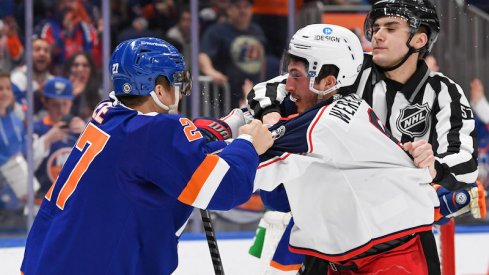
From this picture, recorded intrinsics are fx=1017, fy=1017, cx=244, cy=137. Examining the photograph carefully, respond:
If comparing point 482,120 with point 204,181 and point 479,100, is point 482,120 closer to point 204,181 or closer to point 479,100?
point 479,100

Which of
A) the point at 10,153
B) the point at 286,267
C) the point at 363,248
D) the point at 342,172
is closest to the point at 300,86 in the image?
the point at 342,172

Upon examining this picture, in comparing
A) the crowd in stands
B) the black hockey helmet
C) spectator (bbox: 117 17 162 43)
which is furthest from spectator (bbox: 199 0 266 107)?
the black hockey helmet

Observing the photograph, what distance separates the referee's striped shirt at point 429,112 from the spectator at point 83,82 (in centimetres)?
238

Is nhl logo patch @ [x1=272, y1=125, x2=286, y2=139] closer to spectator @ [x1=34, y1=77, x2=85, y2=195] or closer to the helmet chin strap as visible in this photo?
the helmet chin strap

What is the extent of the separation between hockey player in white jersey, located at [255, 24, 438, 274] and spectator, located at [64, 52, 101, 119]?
263cm

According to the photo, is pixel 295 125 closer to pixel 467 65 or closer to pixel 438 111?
pixel 438 111

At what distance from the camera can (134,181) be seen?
2.34 meters

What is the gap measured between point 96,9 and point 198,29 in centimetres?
53

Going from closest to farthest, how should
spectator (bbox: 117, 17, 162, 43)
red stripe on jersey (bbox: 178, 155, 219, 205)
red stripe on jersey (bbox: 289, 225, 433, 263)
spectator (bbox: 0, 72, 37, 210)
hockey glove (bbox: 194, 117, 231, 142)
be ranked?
red stripe on jersey (bbox: 178, 155, 219, 205)
red stripe on jersey (bbox: 289, 225, 433, 263)
hockey glove (bbox: 194, 117, 231, 142)
spectator (bbox: 0, 72, 37, 210)
spectator (bbox: 117, 17, 162, 43)

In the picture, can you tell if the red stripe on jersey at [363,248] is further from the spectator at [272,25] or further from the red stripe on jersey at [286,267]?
the spectator at [272,25]

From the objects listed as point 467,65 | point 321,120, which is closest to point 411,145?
point 321,120

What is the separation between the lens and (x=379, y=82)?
9.91 ft

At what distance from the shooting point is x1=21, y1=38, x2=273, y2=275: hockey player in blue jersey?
2311mm

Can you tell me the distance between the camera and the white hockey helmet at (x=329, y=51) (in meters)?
2.58
